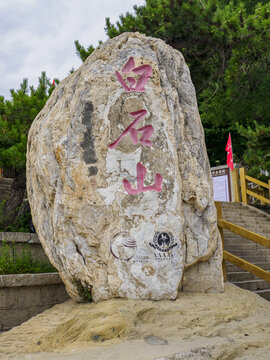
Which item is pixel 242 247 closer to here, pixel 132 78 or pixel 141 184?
pixel 141 184

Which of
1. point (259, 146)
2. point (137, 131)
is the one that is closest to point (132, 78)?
point (137, 131)

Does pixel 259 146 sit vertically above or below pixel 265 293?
above

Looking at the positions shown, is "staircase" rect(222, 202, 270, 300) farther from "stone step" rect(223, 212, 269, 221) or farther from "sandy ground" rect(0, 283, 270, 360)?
"sandy ground" rect(0, 283, 270, 360)

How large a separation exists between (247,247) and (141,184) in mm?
4130

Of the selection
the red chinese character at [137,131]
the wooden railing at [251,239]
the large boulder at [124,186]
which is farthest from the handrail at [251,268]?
the red chinese character at [137,131]

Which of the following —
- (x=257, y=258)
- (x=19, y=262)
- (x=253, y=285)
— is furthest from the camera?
(x=257, y=258)

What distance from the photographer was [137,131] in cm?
387

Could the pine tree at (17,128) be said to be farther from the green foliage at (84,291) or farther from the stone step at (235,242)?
the stone step at (235,242)

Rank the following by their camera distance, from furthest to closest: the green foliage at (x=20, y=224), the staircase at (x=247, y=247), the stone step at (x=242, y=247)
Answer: the stone step at (x=242, y=247)
the green foliage at (x=20, y=224)
the staircase at (x=247, y=247)

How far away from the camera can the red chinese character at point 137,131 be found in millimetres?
3848

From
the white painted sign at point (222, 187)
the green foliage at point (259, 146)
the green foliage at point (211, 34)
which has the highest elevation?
the green foliage at point (211, 34)

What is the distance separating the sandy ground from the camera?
2953mm

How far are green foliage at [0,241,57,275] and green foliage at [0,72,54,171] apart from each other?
1.26 meters

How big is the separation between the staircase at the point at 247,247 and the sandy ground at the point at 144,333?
7.21ft
